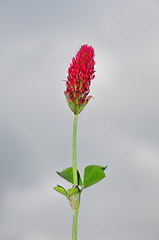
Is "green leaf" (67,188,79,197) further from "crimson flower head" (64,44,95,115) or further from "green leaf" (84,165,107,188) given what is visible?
"crimson flower head" (64,44,95,115)

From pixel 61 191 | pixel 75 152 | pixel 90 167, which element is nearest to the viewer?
pixel 75 152

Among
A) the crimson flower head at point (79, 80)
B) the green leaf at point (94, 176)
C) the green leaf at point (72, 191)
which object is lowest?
the green leaf at point (72, 191)

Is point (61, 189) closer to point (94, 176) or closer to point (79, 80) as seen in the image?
point (94, 176)

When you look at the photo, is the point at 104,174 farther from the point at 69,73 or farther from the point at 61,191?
the point at 69,73

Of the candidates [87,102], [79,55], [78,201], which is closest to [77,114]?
[87,102]

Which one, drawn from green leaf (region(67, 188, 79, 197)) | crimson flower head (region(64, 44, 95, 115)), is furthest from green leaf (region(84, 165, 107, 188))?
crimson flower head (region(64, 44, 95, 115))

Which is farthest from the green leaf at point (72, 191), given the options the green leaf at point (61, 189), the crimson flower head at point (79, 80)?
the crimson flower head at point (79, 80)

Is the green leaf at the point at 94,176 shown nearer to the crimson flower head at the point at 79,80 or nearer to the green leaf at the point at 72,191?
the green leaf at the point at 72,191

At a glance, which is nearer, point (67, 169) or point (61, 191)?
point (61, 191)
